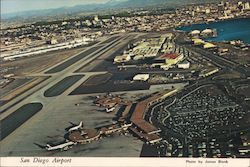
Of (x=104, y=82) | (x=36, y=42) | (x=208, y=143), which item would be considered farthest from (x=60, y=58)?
(x=208, y=143)

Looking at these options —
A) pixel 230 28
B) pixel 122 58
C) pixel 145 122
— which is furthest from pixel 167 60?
pixel 145 122

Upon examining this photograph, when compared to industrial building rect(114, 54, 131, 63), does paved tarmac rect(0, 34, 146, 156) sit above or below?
below

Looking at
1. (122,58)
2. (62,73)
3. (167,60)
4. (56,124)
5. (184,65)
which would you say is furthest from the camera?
(122,58)

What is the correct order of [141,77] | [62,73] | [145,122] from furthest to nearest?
1. [62,73]
2. [141,77]
3. [145,122]

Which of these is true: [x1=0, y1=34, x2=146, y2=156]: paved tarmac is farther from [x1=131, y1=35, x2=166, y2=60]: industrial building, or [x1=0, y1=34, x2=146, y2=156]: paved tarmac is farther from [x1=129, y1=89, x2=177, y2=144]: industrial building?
[x1=131, y1=35, x2=166, y2=60]: industrial building

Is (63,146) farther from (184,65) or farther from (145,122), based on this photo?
(184,65)

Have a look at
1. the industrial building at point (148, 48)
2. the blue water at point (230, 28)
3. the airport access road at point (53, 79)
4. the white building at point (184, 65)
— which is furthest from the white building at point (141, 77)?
the airport access road at point (53, 79)

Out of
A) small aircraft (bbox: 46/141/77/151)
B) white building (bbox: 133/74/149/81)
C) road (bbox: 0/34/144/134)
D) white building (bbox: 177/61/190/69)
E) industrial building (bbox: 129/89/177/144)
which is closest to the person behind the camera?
industrial building (bbox: 129/89/177/144)

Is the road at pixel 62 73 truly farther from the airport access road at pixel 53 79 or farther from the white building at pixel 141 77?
the white building at pixel 141 77

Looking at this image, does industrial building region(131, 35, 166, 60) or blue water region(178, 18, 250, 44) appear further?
industrial building region(131, 35, 166, 60)

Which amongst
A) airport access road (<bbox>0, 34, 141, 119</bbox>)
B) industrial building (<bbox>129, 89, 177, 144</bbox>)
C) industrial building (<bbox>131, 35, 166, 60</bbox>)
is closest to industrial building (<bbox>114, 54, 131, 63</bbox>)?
industrial building (<bbox>131, 35, 166, 60</bbox>)
